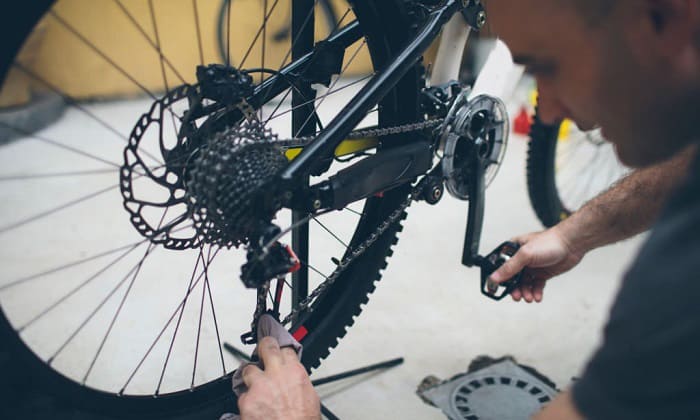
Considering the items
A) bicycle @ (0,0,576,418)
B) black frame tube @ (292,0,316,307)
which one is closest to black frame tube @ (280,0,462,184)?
bicycle @ (0,0,576,418)

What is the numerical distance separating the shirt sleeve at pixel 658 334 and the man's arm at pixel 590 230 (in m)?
0.59

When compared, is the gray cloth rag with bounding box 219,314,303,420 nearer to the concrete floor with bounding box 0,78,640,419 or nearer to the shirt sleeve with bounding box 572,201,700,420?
the concrete floor with bounding box 0,78,640,419

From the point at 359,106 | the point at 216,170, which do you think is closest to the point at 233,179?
the point at 216,170

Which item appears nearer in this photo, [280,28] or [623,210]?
[623,210]

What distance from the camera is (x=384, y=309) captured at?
4.83ft

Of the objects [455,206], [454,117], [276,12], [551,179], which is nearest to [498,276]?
[454,117]

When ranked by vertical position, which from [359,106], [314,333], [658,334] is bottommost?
[658,334]

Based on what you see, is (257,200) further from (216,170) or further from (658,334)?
(658,334)

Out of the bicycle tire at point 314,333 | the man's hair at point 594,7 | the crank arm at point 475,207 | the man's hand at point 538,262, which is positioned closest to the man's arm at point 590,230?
the man's hand at point 538,262

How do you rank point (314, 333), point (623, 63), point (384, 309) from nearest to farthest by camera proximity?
point (623, 63) < point (314, 333) < point (384, 309)

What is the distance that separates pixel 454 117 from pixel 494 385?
52 cm

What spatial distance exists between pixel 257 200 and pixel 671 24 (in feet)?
1.60

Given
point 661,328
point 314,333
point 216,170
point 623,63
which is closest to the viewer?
point 661,328

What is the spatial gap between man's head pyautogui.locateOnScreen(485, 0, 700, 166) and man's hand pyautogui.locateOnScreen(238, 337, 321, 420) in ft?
1.48
